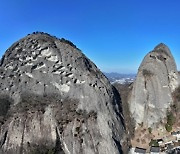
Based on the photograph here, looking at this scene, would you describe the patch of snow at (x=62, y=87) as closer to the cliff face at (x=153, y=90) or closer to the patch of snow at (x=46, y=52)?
the patch of snow at (x=46, y=52)

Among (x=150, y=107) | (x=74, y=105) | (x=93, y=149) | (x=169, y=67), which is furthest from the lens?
(x=169, y=67)

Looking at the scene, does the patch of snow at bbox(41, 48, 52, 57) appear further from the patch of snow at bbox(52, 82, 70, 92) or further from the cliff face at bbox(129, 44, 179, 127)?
the cliff face at bbox(129, 44, 179, 127)

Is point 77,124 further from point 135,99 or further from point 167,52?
point 167,52

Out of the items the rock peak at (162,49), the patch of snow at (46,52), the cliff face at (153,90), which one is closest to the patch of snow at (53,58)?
the patch of snow at (46,52)

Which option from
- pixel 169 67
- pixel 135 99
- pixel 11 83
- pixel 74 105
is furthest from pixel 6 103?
pixel 169 67

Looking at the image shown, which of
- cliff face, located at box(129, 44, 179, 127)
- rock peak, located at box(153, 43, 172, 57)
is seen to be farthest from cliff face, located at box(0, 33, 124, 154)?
rock peak, located at box(153, 43, 172, 57)

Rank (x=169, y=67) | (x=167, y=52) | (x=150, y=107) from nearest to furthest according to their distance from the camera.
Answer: (x=150, y=107) < (x=169, y=67) < (x=167, y=52)

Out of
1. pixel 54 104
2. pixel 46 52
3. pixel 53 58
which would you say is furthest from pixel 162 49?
pixel 54 104
